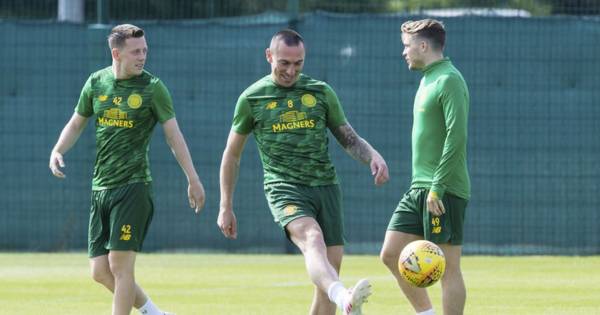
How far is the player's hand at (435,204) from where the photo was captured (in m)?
8.40

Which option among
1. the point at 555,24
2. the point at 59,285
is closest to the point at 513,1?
the point at 555,24

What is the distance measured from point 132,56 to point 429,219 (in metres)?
2.32

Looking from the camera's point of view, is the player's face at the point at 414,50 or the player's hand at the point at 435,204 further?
the player's face at the point at 414,50

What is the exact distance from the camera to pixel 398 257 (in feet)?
29.1

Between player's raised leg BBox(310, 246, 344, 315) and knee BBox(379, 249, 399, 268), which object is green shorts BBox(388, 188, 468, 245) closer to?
knee BBox(379, 249, 399, 268)

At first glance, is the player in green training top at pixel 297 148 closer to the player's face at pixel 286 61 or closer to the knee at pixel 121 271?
the player's face at pixel 286 61

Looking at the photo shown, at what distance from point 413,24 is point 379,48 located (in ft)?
28.2

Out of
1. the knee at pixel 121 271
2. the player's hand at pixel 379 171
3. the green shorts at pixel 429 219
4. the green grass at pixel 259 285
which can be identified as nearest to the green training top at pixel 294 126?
the player's hand at pixel 379 171

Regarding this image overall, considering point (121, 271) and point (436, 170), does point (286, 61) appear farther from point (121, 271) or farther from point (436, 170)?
point (121, 271)

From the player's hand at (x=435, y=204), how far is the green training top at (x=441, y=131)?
3 centimetres

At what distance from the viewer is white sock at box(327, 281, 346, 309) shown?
7607mm

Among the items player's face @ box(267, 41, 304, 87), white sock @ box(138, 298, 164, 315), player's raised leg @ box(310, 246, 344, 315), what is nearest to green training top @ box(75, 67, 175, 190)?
player's face @ box(267, 41, 304, 87)

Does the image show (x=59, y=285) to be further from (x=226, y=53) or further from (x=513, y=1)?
(x=513, y=1)

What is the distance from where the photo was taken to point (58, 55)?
17.8 m
